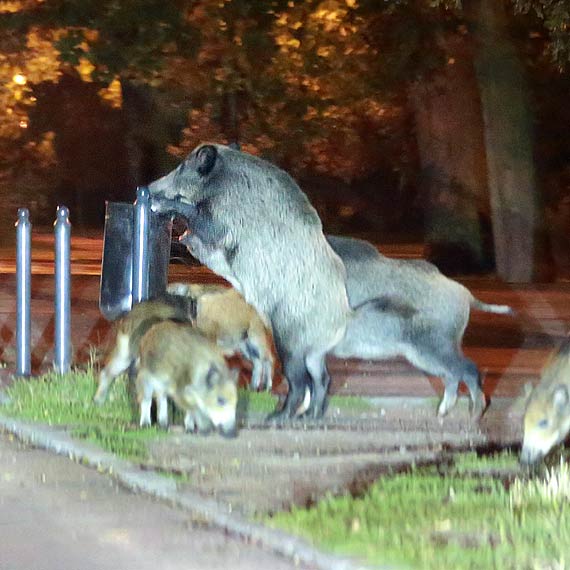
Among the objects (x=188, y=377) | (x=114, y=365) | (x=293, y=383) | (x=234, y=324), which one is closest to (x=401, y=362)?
(x=234, y=324)

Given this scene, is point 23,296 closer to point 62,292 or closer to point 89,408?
point 62,292

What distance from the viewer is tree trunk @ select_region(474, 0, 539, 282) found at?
23984 mm

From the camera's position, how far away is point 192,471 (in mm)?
8188

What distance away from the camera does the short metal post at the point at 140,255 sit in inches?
436

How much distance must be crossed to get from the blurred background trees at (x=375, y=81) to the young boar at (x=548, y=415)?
1183 cm

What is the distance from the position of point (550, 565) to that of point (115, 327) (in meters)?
5.38

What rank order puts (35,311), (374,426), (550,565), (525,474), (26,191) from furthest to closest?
1. (26,191)
2. (35,311)
3. (374,426)
4. (525,474)
5. (550,565)

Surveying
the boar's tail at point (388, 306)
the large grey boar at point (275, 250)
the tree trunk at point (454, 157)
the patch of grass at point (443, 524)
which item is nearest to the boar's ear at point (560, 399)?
the patch of grass at point (443, 524)

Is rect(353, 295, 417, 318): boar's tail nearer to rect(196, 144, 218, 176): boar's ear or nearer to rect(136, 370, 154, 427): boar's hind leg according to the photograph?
rect(196, 144, 218, 176): boar's ear

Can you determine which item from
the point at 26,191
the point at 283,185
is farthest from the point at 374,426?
the point at 26,191

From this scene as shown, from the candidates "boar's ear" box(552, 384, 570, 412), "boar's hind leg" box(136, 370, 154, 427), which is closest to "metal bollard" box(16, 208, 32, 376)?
"boar's hind leg" box(136, 370, 154, 427)

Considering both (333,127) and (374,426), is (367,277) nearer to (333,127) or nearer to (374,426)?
(374,426)

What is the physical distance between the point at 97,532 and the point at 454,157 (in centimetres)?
2045

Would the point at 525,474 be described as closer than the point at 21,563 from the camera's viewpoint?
No
